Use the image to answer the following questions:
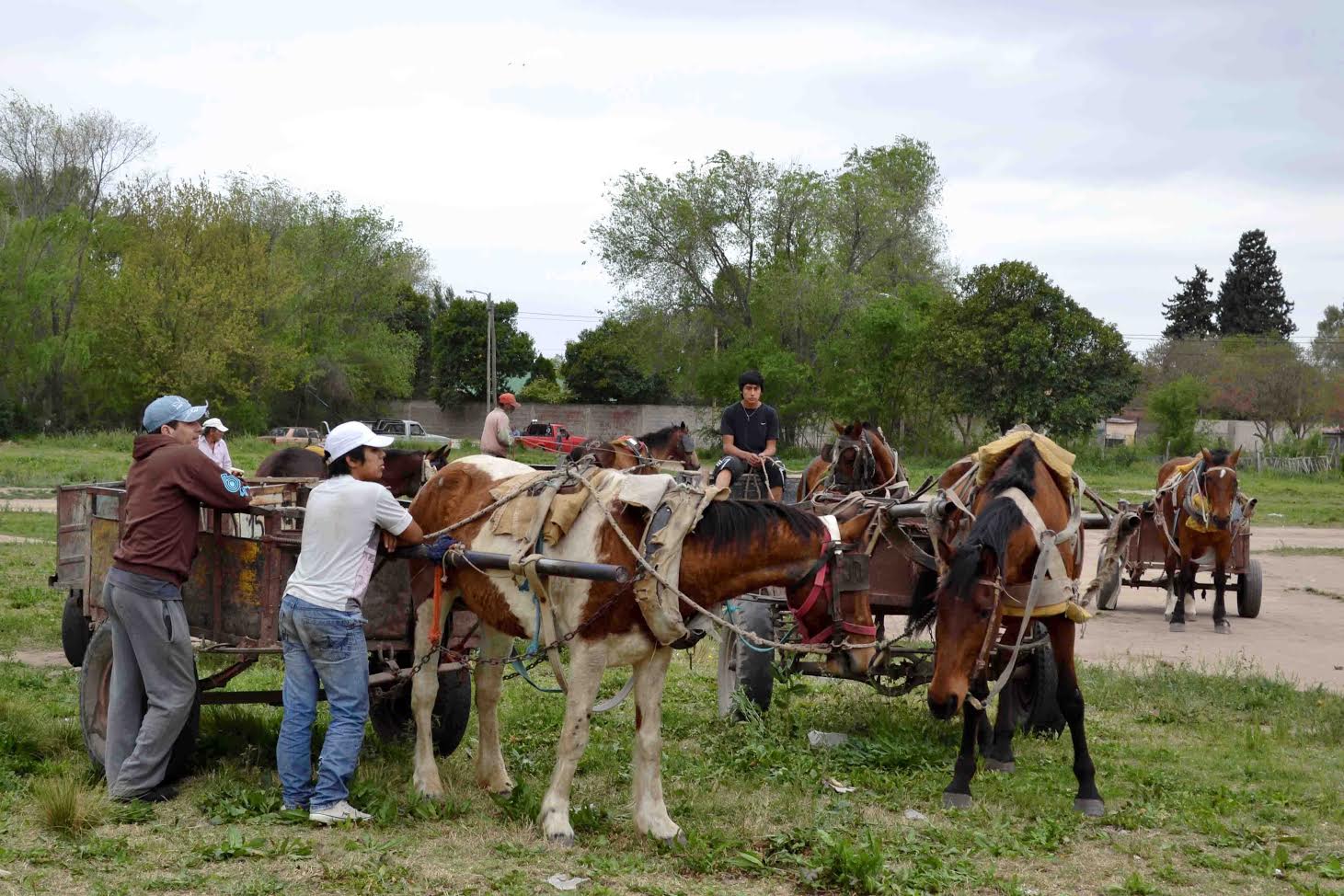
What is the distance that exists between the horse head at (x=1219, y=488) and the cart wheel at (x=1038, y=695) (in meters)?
6.58

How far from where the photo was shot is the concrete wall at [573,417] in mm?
58688

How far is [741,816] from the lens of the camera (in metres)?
6.10

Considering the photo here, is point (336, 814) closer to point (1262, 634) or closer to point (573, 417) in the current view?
point (1262, 634)

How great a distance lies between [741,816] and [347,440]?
8.72 ft

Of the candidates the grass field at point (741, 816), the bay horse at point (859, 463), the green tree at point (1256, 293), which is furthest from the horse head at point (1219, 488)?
the green tree at point (1256, 293)

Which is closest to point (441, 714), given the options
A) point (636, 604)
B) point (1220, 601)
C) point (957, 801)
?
point (636, 604)

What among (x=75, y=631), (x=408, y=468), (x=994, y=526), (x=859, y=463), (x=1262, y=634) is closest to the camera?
(x=994, y=526)

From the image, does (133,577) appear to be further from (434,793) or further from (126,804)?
(434,793)

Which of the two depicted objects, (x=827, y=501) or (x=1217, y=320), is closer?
(x=827, y=501)

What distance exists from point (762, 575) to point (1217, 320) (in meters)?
80.1

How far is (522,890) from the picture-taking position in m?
4.93

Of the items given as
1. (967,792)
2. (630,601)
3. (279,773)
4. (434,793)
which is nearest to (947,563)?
(967,792)

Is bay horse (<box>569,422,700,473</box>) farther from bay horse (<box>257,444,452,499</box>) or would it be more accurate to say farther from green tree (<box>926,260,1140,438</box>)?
green tree (<box>926,260,1140,438</box>)

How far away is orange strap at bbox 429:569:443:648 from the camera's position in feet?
20.6
